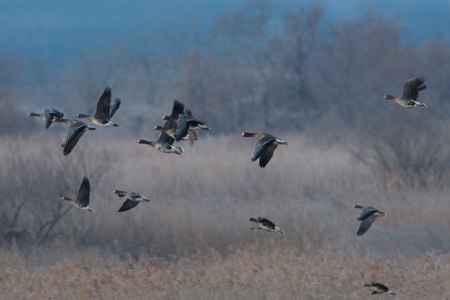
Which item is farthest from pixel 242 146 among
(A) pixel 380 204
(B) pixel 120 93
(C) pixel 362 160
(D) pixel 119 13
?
(D) pixel 119 13

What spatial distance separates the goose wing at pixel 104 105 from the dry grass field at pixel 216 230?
3.12 metres

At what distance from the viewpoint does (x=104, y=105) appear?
7855 millimetres

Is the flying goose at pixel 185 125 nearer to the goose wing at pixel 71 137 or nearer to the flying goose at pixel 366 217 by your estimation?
the goose wing at pixel 71 137

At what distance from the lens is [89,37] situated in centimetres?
13212

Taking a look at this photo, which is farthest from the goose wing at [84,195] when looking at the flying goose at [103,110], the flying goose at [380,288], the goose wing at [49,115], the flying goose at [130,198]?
the flying goose at [380,288]

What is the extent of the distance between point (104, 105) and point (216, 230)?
9.10 m

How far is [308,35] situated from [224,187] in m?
34.7

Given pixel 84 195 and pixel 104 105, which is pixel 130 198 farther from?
pixel 104 105

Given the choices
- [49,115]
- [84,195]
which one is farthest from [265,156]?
[49,115]

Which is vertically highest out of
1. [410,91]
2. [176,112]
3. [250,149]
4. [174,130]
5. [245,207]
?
[250,149]

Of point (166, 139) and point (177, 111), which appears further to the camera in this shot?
point (166, 139)

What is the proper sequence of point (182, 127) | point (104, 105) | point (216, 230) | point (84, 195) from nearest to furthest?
1. point (182, 127)
2. point (104, 105)
3. point (84, 195)
4. point (216, 230)

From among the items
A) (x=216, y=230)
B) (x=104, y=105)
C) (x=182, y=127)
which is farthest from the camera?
(x=216, y=230)

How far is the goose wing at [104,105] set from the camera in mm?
7810
